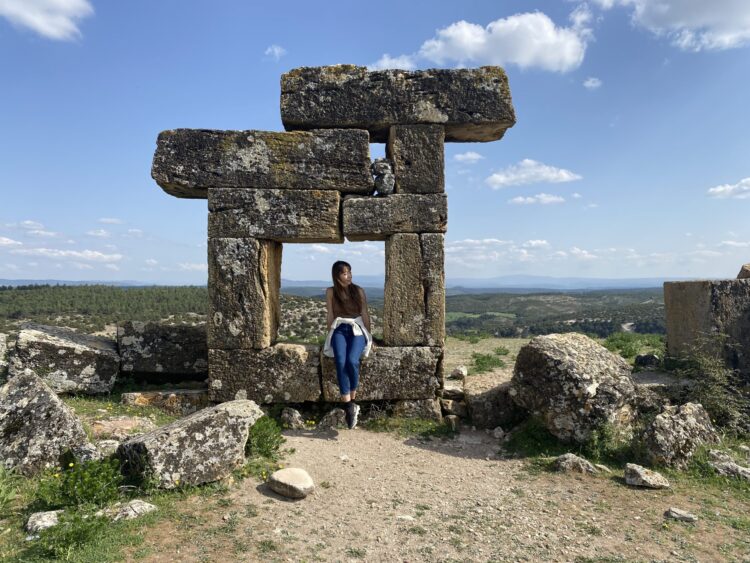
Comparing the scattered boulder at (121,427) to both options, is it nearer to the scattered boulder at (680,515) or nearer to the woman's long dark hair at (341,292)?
the woman's long dark hair at (341,292)

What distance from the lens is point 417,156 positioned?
22.0 feet

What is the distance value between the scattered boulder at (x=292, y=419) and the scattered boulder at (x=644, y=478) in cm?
373

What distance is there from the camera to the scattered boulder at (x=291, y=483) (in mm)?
4266

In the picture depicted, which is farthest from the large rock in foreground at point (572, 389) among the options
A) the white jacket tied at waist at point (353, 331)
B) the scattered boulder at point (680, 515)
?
the white jacket tied at waist at point (353, 331)

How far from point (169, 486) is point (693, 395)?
617 centimetres

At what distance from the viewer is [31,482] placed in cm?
432

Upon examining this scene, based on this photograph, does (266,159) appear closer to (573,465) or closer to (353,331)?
(353,331)

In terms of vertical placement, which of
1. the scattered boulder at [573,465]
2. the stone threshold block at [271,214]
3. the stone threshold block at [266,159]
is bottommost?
the scattered boulder at [573,465]

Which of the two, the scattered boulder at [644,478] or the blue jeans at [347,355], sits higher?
the blue jeans at [347,355]

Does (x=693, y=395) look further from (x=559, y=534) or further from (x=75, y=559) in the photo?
(x=75, y=559)

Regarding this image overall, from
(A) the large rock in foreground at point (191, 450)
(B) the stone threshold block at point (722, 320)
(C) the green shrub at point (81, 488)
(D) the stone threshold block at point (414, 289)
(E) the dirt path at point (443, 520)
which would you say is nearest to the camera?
(E) the dirt path at point (443, 520)

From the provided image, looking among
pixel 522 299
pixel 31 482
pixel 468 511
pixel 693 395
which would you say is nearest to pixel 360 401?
pixel 468 511

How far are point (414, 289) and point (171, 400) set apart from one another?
3.61 m

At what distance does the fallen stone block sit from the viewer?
259 inches
